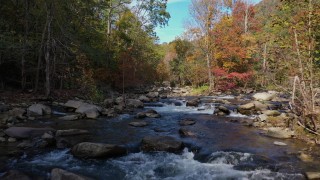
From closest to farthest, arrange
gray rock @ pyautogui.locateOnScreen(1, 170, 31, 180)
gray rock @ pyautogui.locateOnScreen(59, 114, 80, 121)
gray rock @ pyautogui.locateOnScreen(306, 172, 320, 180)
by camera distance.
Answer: gray rock @ pyautogui.locateOnScreen(1, 170, 31, 180) < gray rock @ pyautogui.locateOnScreen(306, 172, 320, 180) < gray rock @ pyautogui.locateOnScreen(59, 114, 80, 121)

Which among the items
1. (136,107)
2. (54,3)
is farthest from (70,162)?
(54,3)

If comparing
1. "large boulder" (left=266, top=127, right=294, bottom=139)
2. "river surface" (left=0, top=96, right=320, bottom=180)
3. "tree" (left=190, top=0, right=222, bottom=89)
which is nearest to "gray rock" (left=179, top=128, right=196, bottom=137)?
"river surface" (left=0, top=96, right=320, bottom=180)

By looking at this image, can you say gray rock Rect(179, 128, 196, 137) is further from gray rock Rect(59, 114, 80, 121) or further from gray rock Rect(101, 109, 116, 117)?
gray rock Rect(59, 114, 80, 121)

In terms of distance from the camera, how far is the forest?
782 cm

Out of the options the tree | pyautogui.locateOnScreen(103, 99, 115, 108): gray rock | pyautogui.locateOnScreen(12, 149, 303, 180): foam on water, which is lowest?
pyautogui.locateOnScreen(12, 149, 303, 180): foam on water

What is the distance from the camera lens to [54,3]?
17109 millimetres

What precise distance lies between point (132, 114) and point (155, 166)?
7974 millimetres

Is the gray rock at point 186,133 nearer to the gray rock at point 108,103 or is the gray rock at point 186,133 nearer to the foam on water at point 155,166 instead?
the foam on water at point 155,166

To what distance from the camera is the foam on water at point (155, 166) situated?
7176 millimetres

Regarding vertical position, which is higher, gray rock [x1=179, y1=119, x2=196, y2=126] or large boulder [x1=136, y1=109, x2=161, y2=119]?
large boulder [x1=136, y1=109, x2=161, y2=119]

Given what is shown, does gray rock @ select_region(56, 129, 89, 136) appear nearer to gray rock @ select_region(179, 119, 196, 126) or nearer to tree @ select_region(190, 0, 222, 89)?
gray rock @ select_region(179, 119, 196, 126)

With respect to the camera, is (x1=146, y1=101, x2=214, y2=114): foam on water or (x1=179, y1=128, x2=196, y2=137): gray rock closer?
(x1=179, y1=128, x2=196, y2=137): gray rock

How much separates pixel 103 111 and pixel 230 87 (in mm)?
17250

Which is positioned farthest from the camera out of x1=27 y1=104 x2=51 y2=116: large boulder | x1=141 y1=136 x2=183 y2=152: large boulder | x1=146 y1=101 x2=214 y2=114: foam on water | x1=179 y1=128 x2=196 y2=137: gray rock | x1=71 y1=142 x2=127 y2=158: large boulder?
x1=146 y1=101 x2=214 y2=114: foam on water
